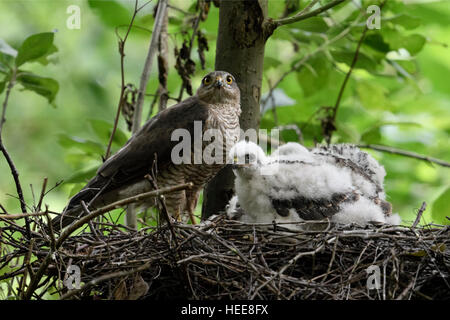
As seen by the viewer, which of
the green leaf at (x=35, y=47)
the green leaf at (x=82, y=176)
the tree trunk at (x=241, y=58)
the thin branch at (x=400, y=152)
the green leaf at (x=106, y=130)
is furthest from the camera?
the thin branch at (x=400, y=152)

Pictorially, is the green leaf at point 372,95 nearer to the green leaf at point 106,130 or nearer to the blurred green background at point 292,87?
the blurred green background at point 292,87

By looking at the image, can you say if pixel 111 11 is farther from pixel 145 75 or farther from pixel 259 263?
pixel 259 263

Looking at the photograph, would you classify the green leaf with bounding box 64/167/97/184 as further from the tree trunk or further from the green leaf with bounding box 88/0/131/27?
the green leaf with bounding box 88/0/131/27

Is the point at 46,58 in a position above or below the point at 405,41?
below

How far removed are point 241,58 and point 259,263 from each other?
1.69 meters

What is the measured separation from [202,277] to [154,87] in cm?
257

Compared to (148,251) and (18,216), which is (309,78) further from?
(18,216)

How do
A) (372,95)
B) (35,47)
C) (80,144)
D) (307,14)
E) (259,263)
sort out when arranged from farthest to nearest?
(372,95), (80,144), (35,47), (307,14), (259,263)

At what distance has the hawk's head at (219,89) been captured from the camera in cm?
384

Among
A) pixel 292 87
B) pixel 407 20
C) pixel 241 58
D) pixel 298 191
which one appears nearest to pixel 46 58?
pixel 241 58

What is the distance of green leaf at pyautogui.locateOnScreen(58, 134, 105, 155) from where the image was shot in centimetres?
411

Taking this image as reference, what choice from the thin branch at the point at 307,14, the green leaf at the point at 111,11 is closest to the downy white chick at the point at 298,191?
the thin branch at the point at 307,14

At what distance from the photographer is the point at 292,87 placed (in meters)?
6.04

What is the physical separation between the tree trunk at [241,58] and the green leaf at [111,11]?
3.37ft
